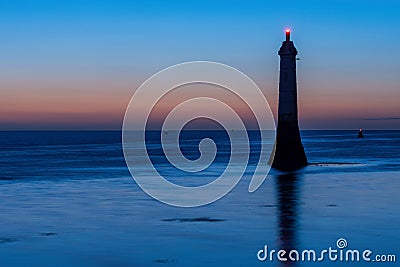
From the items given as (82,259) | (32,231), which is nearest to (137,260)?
(82,259)

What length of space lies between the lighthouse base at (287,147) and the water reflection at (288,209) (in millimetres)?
5188

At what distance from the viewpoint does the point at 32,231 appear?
16.9m

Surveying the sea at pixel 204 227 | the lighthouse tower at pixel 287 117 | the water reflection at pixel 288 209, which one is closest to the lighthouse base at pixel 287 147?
the lighthouse tower at pixel 287 117

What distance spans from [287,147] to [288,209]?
62.6 feet

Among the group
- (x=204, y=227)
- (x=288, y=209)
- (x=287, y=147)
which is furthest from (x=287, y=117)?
(x=204, y=227)

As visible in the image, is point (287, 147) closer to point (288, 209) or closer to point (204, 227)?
point (288, 209)

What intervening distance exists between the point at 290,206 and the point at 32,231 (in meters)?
8.05

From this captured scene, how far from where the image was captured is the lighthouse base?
39.4 meters

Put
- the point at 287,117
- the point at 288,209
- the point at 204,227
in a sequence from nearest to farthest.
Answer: the point at 204,227
the point at 288,209
the point at 287,117

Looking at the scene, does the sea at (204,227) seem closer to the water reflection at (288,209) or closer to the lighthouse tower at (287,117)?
the water reflection at (288,209)

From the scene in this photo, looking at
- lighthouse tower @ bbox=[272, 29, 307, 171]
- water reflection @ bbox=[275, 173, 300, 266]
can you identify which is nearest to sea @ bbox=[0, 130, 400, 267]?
water reflection @ bbox=[275, 173, 300, 266]

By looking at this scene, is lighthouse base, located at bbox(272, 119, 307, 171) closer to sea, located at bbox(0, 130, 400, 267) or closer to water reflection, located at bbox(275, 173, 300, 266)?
water reflection, located at bbox(275, 173, 300, 266)

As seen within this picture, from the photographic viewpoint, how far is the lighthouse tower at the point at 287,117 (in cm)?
3903

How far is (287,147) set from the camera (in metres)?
39.9
